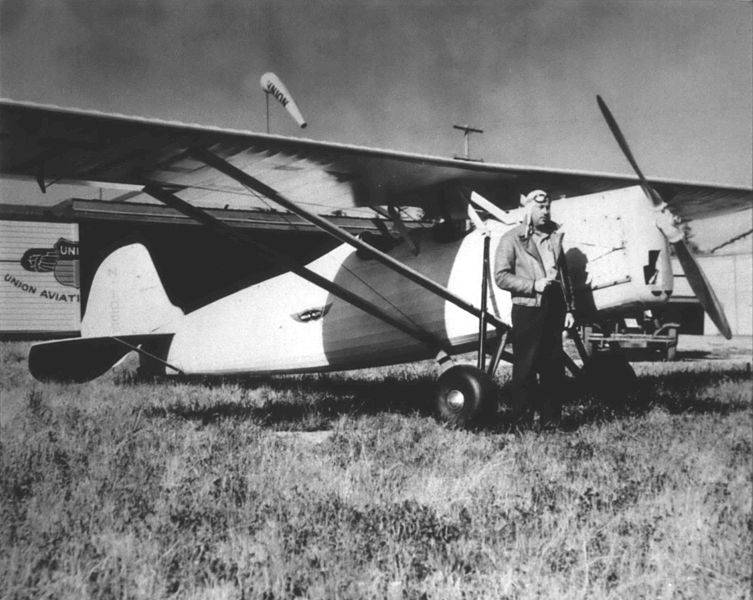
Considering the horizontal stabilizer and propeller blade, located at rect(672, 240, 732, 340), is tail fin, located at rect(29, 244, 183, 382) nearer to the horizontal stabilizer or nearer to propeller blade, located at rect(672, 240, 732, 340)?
the horizontal stabilizer

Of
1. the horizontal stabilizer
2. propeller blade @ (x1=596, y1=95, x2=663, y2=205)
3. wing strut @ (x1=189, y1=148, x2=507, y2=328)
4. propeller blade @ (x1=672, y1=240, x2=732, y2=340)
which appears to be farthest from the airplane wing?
the horizontal stabilizer

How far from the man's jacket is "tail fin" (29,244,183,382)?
4455mm

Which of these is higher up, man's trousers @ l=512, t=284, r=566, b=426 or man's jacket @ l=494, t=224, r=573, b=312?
man's jacket @ l=494, t=224, r=573, b=312

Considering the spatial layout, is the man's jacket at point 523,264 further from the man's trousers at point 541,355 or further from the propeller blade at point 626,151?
the propeller blade at point 626,151


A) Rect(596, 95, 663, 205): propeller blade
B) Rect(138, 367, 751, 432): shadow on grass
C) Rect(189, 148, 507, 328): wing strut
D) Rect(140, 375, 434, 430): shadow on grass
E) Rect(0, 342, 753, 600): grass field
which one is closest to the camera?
Rect(0, 342, 753, 600): grass field

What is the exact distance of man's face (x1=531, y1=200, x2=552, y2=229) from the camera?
4484 millimetres

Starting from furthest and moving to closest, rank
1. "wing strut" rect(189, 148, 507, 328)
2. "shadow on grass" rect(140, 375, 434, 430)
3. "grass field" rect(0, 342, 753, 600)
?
"shadow on grass" rect(140, 375, 434, 430) → "wing strut" rect(189, 148, 507, 328) → "grass field" rect(0, 342, 753, 600)

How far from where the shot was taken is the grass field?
2.14m

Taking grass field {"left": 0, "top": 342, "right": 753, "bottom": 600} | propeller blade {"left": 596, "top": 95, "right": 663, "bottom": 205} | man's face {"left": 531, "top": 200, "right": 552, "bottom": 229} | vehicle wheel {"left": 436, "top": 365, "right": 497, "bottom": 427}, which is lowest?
grass field {"left": 0, "top": 342, "right": 753, "bottom": 600}

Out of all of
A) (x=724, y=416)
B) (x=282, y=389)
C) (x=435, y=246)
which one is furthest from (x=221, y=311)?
(x=724, y=416)

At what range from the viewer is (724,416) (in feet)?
16.5

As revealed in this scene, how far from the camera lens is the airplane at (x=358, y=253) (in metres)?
4.52

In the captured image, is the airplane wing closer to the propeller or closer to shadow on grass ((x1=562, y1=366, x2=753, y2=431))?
the propeller

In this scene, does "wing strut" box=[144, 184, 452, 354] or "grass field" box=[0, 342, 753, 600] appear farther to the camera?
"wing strut" box=[144, 184, 452, 354]
